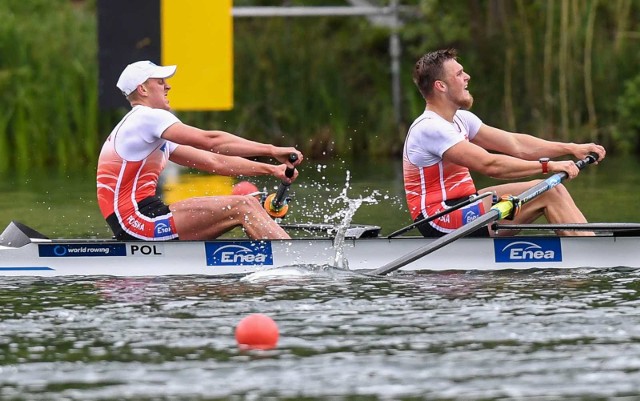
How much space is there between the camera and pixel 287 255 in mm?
11586

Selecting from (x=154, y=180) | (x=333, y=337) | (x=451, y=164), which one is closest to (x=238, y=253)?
(x=154, y=180)

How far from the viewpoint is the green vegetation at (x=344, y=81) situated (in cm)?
2433

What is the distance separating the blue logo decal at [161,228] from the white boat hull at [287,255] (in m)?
0.14

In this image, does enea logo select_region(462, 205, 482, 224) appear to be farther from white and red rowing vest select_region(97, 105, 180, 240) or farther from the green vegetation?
→ the green vegetation

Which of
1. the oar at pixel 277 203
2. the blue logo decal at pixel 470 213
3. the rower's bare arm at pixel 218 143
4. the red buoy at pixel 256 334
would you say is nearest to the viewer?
the red buoy at pixel 256 334

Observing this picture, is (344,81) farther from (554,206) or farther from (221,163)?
(554,206)

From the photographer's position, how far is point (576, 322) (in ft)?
30.3

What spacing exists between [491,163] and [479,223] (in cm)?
57

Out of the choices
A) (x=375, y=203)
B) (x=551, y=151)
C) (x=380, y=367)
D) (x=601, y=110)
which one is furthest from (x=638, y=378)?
(x=601, y=110)

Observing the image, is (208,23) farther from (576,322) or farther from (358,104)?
(576,322)

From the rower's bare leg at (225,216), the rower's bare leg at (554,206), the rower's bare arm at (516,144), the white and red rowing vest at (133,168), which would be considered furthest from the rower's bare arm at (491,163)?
the white and red rowing vest at (133,168)

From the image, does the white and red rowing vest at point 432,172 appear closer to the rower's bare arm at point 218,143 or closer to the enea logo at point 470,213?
the enea logo at point 470,213

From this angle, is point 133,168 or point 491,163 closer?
point 491,163

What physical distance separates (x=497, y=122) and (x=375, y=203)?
8.35 m
